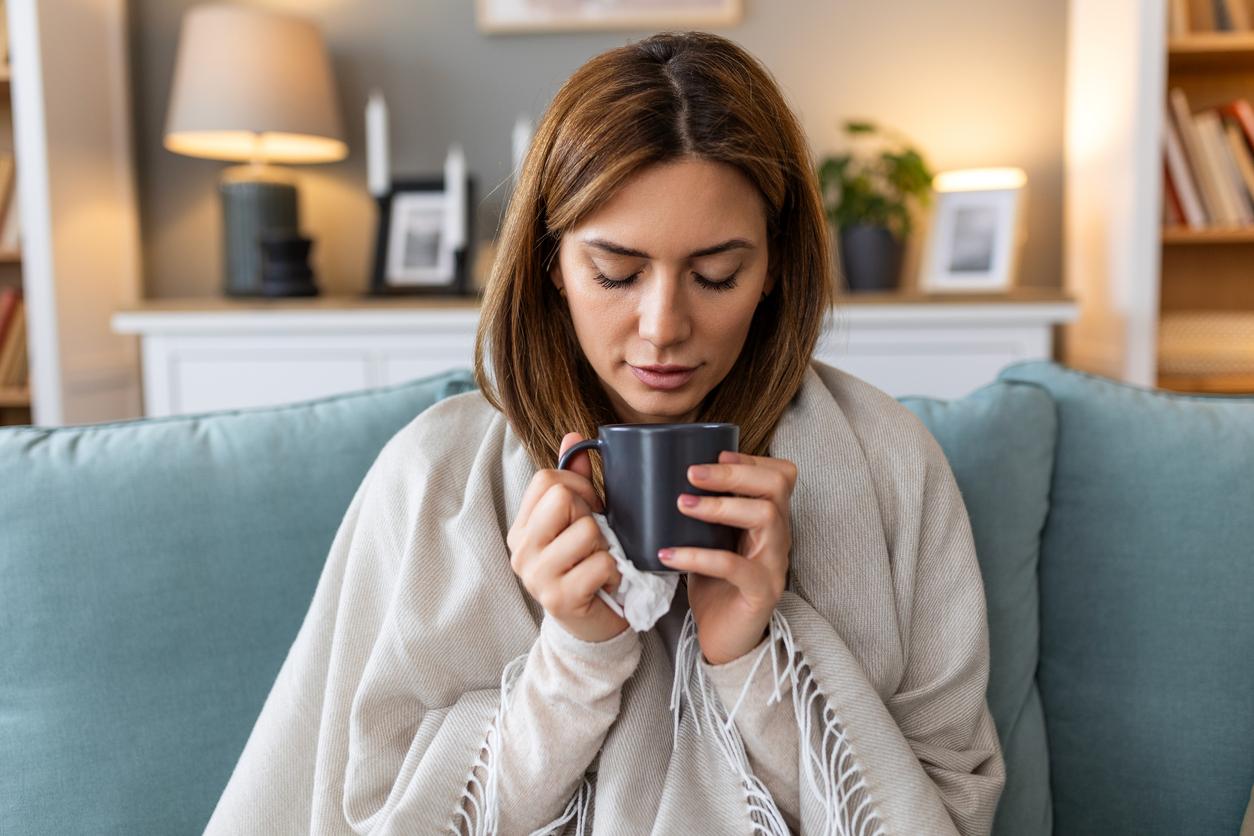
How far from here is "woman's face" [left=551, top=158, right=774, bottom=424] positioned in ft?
3.02

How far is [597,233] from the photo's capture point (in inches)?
36.8

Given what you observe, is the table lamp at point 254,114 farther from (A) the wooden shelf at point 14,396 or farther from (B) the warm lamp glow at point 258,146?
(A) the wooden shelf at point 14,396

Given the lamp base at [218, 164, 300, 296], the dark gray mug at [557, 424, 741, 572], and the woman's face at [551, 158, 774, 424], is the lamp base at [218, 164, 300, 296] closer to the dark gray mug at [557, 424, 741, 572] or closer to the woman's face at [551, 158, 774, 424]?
the woman's face at [551, 158, 774, 424]

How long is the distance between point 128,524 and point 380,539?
332 mm

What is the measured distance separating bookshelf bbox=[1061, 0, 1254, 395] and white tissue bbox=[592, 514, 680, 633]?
210cm

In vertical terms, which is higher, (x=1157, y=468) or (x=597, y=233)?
(x=597, y=233)

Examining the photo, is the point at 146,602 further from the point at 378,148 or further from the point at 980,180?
the point at 980,180

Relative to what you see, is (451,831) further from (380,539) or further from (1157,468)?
(1157,468)

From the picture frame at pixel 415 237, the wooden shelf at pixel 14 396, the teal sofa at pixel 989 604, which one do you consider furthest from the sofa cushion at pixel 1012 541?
the wooden shelf at pixel 14 396

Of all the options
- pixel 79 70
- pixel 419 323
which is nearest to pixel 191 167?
pixel 79 70

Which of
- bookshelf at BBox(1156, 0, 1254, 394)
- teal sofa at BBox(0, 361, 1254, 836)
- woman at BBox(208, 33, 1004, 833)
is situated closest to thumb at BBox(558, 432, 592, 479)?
woman at BBox(208, 33, 1004, 833)

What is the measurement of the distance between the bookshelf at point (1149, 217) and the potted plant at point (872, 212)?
1.47 feet

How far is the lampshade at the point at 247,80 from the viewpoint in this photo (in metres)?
2.76

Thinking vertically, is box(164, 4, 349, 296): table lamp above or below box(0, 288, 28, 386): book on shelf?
above
